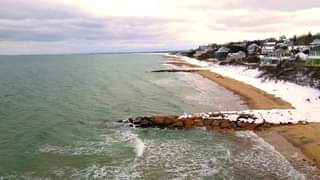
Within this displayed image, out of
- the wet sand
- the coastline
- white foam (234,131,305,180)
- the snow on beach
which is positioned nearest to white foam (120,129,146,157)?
white foam (234,131,305,180)

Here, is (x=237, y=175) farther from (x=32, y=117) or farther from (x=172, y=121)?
(x=32, y=117)

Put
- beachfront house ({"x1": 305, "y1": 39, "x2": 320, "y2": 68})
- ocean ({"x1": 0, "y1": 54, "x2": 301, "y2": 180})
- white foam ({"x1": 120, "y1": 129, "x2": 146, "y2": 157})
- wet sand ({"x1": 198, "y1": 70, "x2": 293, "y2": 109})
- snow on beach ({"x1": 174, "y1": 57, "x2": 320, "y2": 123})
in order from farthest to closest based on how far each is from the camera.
Answer: beachfront house ({"x1": 305, "y1": 39, "x2": 320, "y2": 68}), wet sand ({"x1": 198, "y1": 70, "x2": 293, "y2": 109}), snow on beach ({"x1": 174, "y1": 57, "x2": 320, "y2": 123}), white foam ({"x1": 120, "y1": 129, "x2": 146, "y2": 157}), ocean ({"x1": 0, "y1": 54, "x2": 301, "y2": 180})

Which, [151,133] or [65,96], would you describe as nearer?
[151,133]

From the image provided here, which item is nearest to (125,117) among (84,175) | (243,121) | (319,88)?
(243,121)

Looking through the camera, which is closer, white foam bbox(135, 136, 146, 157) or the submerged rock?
white foam bbox(135, 136, 146, 157)

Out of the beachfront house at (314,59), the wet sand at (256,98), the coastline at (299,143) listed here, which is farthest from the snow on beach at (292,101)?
the beachfront house at (314,59)

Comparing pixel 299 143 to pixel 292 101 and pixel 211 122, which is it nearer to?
pixel 211 122

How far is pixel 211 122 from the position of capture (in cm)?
3075

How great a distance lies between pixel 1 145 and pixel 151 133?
32.0 ft

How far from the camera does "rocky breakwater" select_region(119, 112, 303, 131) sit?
2969 cm

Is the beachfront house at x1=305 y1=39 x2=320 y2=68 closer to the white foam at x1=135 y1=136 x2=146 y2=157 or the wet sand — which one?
the wet sand

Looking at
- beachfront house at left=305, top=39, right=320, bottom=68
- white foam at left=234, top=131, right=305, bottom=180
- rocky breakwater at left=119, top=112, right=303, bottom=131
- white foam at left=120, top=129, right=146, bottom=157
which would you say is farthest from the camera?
beachfront house at left=305, top=39, right=320, bottom=68

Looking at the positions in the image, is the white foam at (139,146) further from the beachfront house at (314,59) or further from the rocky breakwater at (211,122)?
the beachfront house at (314,59)

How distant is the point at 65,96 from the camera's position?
165 ft
